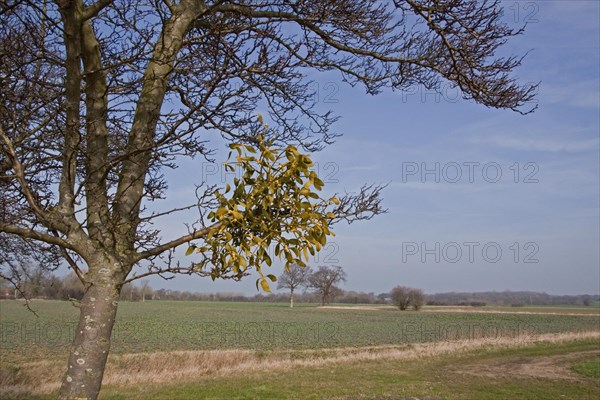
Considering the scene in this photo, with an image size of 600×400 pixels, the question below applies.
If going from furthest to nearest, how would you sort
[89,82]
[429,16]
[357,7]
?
[357,7] < [429,16] < [89,82]

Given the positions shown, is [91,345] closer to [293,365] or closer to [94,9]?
[94,9]

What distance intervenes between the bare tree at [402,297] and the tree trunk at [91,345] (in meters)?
85.0

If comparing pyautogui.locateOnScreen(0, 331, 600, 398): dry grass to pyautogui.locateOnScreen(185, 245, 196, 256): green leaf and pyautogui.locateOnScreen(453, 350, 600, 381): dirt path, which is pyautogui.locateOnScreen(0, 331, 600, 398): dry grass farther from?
pyautogui.locateOnScreen(185, 245, 196, 256): green leaf

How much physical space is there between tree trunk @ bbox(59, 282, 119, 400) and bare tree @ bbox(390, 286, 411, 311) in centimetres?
8501

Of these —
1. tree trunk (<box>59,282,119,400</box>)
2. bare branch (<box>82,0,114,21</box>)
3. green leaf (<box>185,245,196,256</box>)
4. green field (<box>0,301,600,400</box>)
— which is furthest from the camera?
green field (<box>0,301,600,400</box>)

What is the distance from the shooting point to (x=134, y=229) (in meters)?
2.61

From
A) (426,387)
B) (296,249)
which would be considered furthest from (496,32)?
(426,387)

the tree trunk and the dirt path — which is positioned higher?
the tree trunk

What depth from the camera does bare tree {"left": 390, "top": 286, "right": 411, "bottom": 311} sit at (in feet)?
275

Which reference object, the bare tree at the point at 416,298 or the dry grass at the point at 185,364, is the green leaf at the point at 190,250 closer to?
the dry grass at the point at 185,364

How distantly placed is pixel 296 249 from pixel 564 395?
14197 mm

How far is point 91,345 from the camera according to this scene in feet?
7.58

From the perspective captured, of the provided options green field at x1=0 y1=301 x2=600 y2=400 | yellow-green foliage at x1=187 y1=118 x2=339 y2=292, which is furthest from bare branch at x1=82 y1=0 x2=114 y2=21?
green field at x1=0 y1=301 x2=600 y2=400

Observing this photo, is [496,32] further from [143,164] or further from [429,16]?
[143,164]
